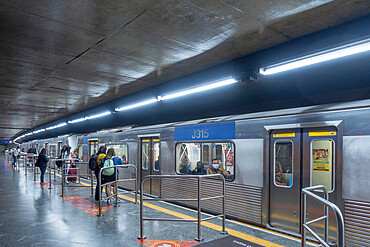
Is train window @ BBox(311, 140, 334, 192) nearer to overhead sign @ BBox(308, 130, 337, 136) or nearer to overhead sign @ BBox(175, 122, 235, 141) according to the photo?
overhead sign @ BBox(308, 130, 337, 136)

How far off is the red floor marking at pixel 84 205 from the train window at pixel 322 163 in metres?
4.79

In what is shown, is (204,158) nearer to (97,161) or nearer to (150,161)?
(150,161)

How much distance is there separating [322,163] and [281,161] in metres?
0.76

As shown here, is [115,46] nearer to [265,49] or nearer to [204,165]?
[265,49]

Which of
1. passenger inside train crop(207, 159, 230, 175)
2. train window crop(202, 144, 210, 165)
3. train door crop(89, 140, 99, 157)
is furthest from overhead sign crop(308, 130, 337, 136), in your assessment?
train door crop(89, 140, 99, 157)

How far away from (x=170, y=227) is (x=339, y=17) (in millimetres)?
4597

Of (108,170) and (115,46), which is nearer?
(115,46)

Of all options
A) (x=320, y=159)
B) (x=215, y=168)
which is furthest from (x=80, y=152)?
(x=320, y=159)

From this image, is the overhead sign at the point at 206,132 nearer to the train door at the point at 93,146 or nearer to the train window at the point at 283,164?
the train window at the point at 283,164

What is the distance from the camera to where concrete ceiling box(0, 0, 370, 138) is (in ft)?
11.6

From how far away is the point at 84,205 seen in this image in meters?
7.48

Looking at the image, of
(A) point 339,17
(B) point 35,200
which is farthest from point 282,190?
(B) point 35,200

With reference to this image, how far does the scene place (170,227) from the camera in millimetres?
5586

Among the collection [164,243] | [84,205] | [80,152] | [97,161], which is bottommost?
[84,205]
